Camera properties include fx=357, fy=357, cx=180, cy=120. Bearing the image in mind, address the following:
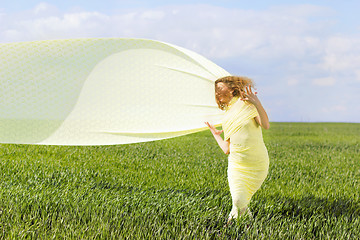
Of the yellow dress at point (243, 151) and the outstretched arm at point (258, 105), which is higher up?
the outstretched arm at point (258, 105)

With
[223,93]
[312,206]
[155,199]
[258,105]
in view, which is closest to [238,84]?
[223,93]

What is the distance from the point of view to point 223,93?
164 inches

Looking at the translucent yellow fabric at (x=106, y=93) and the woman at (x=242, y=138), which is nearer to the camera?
the woman at (x=242, y=138)

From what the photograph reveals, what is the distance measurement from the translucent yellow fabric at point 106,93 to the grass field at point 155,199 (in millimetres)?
925

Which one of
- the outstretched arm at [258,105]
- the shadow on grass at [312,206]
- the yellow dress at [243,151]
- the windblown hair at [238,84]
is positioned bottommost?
the shadow on grass at [312,206]

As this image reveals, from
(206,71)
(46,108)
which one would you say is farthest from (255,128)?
(46,108)

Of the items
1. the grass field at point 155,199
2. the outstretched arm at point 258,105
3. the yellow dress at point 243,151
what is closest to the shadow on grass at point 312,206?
the grass field at point 155,199

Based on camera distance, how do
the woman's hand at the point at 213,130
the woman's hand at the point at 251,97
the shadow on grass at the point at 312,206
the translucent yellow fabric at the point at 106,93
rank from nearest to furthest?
the woman's hand at the point at 251,97 < the woman's hand at the point at 213,130 < the translucent yellow fabric at the point at 106,93 < the shadow on grass at the point at 312,206

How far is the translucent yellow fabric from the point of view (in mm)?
4801

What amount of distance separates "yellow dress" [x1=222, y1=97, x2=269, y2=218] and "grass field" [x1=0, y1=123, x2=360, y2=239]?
41 cm

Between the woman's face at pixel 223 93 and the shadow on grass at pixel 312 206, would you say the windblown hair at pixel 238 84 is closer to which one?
the woman's face at pixel 223 93

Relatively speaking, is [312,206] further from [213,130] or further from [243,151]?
[213,130]

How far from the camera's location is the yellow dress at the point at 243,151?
3.95 metres

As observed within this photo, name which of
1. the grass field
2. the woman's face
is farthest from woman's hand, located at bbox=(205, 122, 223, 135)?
the grass field
